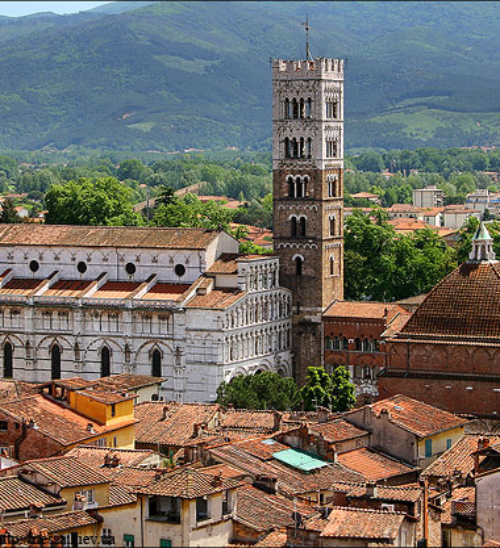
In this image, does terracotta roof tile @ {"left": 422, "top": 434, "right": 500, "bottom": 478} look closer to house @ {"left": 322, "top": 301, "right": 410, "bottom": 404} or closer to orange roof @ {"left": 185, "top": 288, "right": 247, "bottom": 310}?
orange roof @ {"left": 185, "top": 288, "right": 247, "bottom": 310}

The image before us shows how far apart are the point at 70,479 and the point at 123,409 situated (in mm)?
14762

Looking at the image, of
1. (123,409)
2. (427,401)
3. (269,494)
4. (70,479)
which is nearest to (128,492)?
(70,479)

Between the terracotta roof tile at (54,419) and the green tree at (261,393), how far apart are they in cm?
1644

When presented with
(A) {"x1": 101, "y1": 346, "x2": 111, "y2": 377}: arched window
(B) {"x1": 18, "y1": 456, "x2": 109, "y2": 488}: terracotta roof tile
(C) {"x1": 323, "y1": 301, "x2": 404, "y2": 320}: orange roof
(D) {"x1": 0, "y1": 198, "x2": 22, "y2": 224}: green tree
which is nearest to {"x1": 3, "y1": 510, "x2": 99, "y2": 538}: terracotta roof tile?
(B) {"x1": 18, "y1": 456, "x2": 109, "y2": 488}: terracotta roof tile

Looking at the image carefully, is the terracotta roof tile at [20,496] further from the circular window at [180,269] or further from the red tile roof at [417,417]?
the circular window at [180,269]

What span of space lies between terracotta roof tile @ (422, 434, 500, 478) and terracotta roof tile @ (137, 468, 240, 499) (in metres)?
11.8

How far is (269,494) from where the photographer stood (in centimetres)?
4425

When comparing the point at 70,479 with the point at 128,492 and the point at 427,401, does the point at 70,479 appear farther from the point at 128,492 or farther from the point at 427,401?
the point at 427,401

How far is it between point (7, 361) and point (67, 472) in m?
47.7

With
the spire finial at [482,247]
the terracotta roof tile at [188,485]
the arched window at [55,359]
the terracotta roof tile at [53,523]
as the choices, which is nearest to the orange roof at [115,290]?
the arched window at [55,359]

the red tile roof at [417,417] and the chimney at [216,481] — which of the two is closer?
the chimney at [216,481]

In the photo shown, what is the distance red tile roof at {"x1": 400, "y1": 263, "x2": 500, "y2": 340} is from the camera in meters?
66.4

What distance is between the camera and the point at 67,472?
4297cm

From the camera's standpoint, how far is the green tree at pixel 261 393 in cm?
7331
